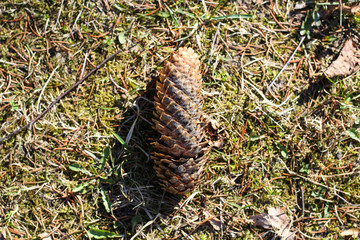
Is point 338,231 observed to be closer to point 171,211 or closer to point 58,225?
point 171,211

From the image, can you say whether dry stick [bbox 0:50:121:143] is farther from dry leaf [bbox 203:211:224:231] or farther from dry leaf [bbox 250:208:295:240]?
dry leaf [bbox 250:208:295:240]

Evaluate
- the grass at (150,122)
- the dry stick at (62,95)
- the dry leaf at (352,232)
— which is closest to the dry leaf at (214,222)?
the grass at (150,122)

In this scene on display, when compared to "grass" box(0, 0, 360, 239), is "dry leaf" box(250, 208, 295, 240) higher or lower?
lower

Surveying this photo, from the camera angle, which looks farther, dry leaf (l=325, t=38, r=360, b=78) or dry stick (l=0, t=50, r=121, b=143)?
dry leaf (l=325, t=38, r=360, b=78)

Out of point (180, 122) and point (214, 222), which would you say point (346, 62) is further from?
point (214, 222)

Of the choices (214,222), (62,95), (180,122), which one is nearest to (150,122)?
(180,122)

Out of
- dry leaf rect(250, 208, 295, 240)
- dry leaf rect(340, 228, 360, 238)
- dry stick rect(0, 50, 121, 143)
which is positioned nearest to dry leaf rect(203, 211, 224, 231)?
dry leaf rect(250, 208, 295, 240)
